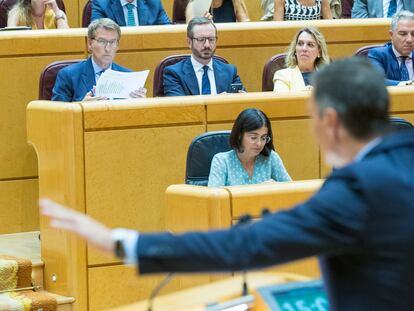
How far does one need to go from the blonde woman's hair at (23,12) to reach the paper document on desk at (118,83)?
1528 mm

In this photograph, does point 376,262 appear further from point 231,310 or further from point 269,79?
point 269,79

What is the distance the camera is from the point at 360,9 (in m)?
8.02

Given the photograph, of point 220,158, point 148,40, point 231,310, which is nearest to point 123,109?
point 220,158

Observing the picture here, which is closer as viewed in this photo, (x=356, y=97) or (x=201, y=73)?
(x=356, y=97)

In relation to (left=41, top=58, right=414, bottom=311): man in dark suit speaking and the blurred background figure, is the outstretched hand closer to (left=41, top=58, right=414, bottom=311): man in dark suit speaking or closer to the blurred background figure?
(left=41, top=58, right=414, bottom=311): man in dark suit speaking

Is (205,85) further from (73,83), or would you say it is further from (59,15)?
(59,15)

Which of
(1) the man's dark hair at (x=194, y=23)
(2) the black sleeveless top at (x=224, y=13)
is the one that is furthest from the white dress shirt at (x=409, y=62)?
(2) the black sleeveless top at (x=224, y=13)

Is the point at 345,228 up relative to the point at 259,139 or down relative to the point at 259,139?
down

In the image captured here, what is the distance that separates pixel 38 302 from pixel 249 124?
1.31 metres

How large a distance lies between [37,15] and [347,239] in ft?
18.1

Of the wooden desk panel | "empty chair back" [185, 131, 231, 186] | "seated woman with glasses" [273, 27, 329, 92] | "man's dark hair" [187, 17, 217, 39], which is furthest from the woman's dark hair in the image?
"man's dark hair" [187, 17, 217, 39]

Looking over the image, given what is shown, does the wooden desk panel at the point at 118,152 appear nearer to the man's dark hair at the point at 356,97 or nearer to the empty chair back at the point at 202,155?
the empty chair back at the point at 202,155

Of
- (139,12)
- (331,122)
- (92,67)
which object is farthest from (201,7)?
(331,122)

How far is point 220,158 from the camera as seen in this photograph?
509 centimetres
